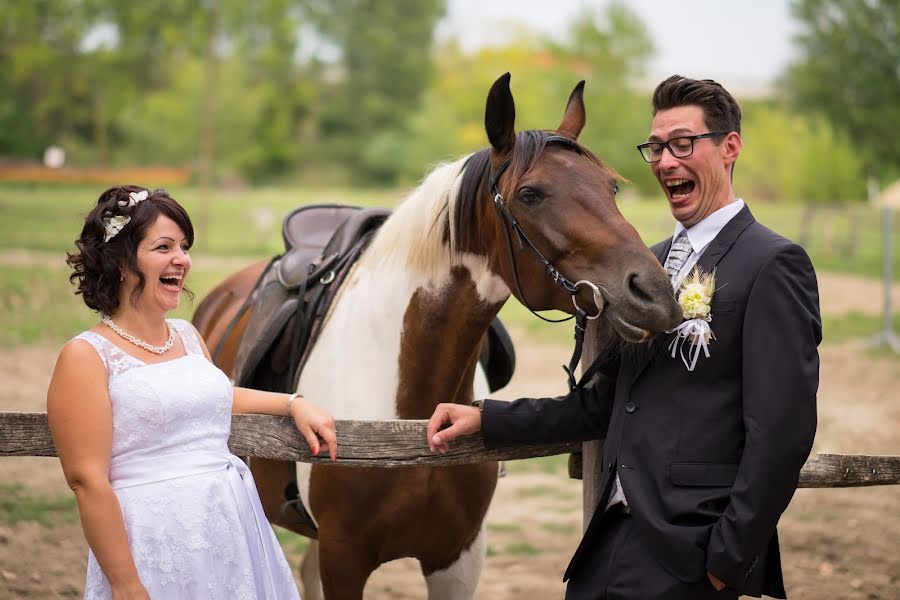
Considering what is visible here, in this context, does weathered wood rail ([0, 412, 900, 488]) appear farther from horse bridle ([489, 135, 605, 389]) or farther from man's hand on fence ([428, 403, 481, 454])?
horse bridle ([489, 135, 605, 389])

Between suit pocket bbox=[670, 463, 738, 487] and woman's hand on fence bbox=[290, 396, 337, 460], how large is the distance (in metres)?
0.90

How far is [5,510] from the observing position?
554 centimetres

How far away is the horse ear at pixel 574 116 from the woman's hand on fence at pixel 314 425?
3.71 ft

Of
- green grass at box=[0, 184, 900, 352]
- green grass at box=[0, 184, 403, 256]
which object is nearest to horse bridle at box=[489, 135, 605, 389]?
green grass at box=[0, 184, 900, 352]

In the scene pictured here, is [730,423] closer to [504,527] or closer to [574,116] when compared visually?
[574,116]

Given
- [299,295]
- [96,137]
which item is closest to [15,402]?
[299,295]

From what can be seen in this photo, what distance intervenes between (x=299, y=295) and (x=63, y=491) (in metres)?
3.77

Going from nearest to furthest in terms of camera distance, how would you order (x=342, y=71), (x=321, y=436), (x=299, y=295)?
1. (x=321, y=436)
2. (x=299, y=295)
3. (x=342, y=71)

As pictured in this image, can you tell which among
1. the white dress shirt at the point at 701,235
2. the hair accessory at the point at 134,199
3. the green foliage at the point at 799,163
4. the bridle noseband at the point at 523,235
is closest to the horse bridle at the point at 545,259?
the bridle noseband at the point at 523,235

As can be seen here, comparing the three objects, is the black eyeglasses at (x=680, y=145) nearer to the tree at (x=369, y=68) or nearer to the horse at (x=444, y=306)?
the horse at (x=444, y=306)

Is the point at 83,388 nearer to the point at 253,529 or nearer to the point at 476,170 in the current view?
the point at 253,529

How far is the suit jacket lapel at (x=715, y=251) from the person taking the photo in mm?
2084

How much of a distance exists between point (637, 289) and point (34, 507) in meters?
4.95

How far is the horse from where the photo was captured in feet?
7.73
